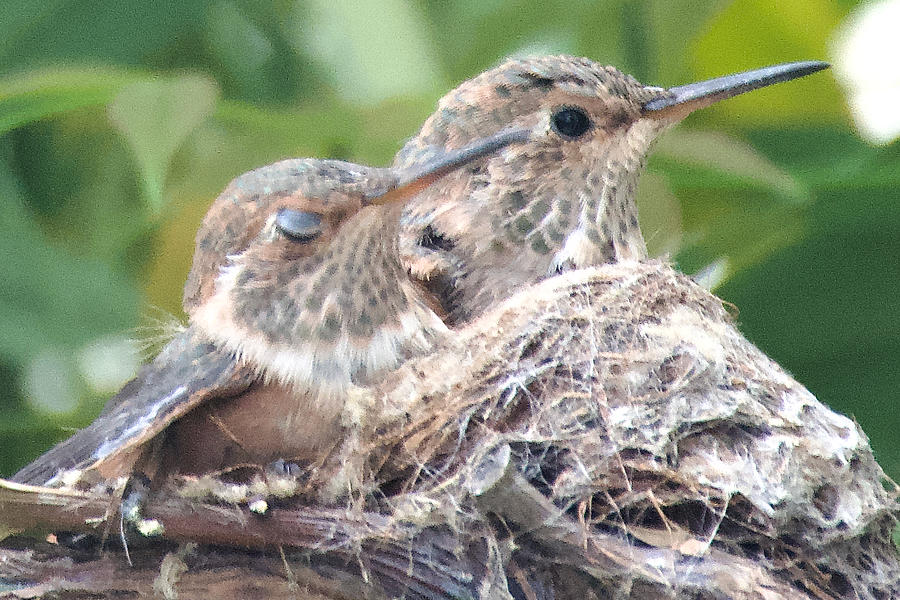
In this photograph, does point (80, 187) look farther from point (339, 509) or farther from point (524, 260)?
point (339, 509)

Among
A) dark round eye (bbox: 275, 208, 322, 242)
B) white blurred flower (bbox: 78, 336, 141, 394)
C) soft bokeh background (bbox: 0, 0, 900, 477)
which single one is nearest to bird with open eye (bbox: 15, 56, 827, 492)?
dark round eye (bbox: 275, 208, 322, 242)

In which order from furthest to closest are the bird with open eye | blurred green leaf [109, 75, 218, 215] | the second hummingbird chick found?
the second hummingbird chick
blurred green leaf [109, 75, 218, 215]
the bird with open eye

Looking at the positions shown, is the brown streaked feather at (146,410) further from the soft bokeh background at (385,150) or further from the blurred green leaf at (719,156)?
the blurred green leaf at (719,156)

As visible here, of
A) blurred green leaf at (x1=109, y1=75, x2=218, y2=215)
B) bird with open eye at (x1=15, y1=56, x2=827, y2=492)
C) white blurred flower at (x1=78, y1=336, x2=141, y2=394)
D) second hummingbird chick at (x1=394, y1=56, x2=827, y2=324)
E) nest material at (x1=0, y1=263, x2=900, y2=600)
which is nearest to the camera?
nest material at (x1=0, y1=263, x2=900, y2=600)

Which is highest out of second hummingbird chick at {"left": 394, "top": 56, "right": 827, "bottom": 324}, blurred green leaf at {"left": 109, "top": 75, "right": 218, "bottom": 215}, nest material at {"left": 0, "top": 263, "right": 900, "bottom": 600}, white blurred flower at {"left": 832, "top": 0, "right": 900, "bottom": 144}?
white blurred flower at {"left": 832, "top": 0, "right": 900, "bottom": 144}

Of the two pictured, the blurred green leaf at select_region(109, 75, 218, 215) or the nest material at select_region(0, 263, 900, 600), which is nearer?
the nest material at select_region(0, 263, 900, 600)

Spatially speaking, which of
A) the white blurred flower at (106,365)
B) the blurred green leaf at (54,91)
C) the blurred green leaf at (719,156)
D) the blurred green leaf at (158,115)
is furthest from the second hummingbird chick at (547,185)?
the white blurred flower at (106,365)

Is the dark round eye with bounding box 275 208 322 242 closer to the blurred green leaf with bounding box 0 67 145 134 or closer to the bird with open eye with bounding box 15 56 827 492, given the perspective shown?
the bird with open eye with bounding box 15 56 827 492

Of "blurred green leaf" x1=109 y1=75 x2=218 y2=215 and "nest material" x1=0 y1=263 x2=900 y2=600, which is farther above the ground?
"blurred green leaf" x1=109 y1=75 x2=218 y2=215
